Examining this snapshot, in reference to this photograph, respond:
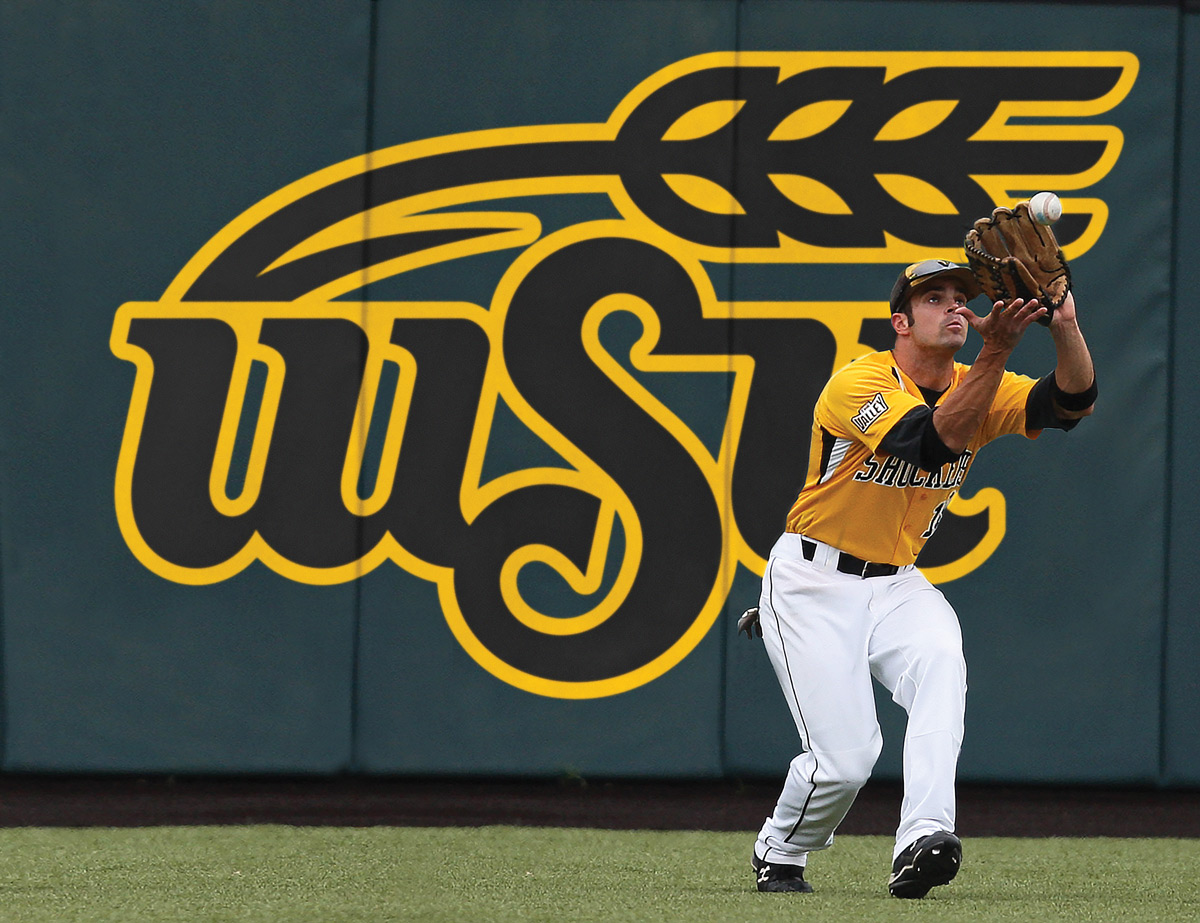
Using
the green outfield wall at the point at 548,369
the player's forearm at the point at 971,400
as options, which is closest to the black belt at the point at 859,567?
the player's forearm at the point at 971,400

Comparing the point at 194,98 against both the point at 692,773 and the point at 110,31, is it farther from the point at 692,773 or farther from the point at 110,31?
the point at 692,773

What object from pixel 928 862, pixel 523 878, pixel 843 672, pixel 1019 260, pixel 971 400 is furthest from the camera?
pixel 523 878

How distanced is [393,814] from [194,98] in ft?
9.50

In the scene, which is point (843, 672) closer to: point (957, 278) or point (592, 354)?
point (957, 278)

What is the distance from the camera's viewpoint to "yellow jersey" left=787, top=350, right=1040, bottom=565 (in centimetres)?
361

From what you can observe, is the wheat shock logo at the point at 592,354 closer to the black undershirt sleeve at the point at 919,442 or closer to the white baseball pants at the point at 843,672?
the white baseball pants at the point at 843,672

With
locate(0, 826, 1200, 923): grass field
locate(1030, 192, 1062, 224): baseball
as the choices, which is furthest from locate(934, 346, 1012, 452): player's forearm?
locate(0, 826, 1200, 923): grass field

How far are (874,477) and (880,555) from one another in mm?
206

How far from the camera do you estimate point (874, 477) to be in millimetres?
3646

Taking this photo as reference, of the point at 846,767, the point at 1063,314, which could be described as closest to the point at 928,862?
the point at 846,767

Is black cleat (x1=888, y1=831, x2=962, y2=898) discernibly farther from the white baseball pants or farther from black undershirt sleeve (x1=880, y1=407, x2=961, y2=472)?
black undershirt sleeve (x1=880, y1=407, x2=961, y2=472)

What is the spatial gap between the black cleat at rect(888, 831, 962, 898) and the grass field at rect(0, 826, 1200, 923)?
0.24 ft

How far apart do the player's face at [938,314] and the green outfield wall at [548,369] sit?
6.71 ft

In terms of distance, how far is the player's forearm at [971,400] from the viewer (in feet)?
10.7
